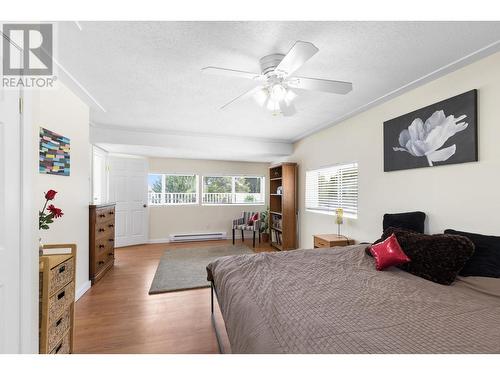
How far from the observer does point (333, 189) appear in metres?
3.61

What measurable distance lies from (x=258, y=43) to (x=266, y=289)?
68.0 inches

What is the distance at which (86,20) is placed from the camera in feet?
4.49

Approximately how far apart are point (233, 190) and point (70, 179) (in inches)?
159

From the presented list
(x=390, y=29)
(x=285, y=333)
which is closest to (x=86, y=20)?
(x=390, y=29)

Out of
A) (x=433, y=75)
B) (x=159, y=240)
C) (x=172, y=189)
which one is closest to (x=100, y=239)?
(x=159, y=240)

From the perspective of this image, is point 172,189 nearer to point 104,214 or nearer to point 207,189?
point 207,189

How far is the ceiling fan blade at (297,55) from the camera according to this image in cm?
125

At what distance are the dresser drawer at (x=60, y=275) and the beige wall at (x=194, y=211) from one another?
→ 3.93 metres

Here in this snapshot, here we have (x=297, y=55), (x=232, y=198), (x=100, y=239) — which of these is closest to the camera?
(x=297, y=55)

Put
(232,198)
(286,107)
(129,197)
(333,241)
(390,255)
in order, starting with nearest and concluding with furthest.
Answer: (390,255) < (286,107) < (333,241) < (129,197) < (232,198)

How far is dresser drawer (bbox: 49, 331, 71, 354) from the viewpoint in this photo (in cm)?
146

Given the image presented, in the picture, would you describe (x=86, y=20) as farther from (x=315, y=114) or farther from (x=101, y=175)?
(x=101, y=175)

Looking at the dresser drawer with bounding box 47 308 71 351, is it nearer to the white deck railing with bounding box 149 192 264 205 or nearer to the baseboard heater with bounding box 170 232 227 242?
the baseboard heater with bounding box 170 232 227 242

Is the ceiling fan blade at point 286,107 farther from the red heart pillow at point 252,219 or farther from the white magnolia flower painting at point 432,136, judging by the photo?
the red heart pillow at point 252,219
